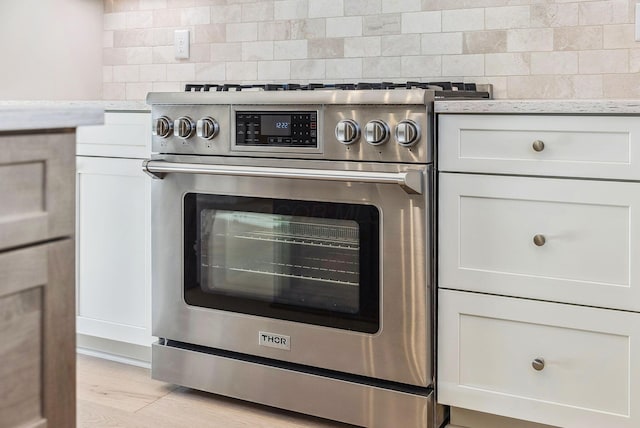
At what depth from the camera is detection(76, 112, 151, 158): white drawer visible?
8.04 feet

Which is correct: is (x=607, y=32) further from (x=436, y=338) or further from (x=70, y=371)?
(x=70, y=371)

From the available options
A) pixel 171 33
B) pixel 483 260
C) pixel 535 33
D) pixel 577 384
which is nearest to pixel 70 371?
pixel 483 260

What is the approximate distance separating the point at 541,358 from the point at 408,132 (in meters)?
0.69

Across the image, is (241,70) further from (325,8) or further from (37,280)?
(37,280)

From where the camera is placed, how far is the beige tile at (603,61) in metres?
2.31

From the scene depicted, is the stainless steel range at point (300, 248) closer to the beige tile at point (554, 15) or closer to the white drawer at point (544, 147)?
the white drawer at point (544, 147)

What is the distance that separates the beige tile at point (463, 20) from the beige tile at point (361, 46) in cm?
27

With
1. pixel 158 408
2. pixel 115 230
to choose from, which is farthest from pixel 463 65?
pixel 158 408

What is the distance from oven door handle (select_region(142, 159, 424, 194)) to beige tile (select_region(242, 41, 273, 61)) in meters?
0.83

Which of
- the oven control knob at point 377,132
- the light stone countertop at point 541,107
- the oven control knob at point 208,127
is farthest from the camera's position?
the oven control knob at point 208,127

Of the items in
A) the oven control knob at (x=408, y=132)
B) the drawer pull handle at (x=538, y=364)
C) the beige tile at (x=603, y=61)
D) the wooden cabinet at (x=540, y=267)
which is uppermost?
the beige tile at (x=603, y=61)

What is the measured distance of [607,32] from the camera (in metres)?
2.32

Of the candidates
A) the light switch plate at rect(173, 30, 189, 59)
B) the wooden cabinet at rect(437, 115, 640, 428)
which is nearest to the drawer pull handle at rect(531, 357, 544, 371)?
the wooden cabinet at rect(437, 115, 640, 428)

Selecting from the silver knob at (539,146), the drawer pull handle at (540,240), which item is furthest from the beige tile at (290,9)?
the drawer pull handle at (540,240)
